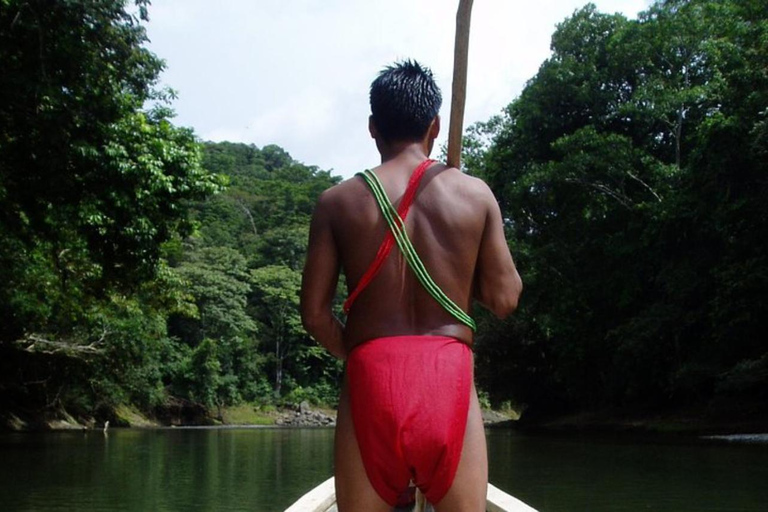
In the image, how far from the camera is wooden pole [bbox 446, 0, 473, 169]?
7.27 ft

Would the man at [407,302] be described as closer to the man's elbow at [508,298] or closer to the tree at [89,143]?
the man's elbow at [508,298]

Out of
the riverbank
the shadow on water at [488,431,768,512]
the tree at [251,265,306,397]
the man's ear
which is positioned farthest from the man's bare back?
the tree at [251,265,306,397]

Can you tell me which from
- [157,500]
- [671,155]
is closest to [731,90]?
[671,155]

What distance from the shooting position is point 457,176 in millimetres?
2213

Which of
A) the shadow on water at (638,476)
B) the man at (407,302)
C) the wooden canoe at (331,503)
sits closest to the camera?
the man at (407,302)

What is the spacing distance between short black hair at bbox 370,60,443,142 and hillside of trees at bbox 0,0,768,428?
8.93 metres

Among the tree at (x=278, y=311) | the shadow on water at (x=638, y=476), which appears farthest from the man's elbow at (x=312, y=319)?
the tree at (x=278, y=311)

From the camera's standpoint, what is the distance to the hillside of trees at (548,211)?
1109 cm

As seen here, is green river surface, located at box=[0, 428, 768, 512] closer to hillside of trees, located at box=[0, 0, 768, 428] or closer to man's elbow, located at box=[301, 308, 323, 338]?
hillside of trees, located at box=[0, 0, 768, 428]

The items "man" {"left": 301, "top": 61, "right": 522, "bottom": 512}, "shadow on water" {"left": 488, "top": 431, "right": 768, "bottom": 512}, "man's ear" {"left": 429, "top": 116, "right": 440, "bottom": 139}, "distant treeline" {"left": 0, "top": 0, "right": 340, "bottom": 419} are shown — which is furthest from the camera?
"distant treeline" {"left": 0, "top": 0, "right": 340, "bottom": 419}

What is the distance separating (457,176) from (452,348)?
16.2 inches

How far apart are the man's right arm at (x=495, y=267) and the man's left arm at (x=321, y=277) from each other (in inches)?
13.7

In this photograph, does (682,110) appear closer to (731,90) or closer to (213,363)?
(731,90)

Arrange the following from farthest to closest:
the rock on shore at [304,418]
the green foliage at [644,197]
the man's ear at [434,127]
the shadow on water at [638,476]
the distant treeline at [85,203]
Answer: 1. the rock on shore at [304,418]
2. the green foliage at [644,197]
3. the distant treeline at [85,203]
4. the shadow on water at [638,476]
5. the man's ear at [434,127]
